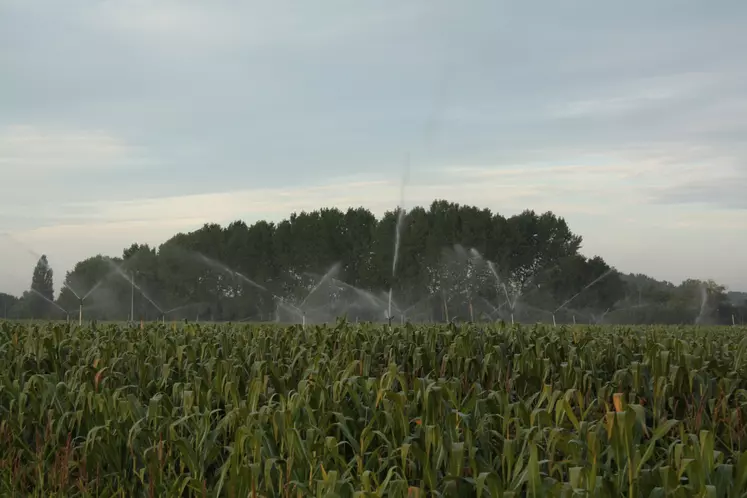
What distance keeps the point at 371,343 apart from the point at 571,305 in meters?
74.2

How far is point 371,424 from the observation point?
716cm

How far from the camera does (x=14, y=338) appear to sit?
43.2 feet

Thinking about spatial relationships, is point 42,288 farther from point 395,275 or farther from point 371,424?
point 371,424

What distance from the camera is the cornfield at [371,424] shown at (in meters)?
5.82

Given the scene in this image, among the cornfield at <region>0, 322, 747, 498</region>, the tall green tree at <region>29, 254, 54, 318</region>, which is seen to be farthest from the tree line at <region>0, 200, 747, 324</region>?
the cornfield at <region>0, 322, 747, 498</region>

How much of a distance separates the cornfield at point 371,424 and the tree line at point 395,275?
66976 mm

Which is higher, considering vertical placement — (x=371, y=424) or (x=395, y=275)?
(x=395, y=275)

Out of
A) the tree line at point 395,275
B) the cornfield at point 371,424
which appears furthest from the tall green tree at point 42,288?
the cornfield at point 371,424

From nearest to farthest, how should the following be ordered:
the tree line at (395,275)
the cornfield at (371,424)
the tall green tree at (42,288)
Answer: the cornfield at (371,424) → the tree line at (395,275) → the tall green tree at (42,288)

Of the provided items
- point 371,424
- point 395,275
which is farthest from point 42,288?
point 371,424

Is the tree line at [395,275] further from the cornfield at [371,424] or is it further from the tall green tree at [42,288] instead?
the cornfield at [371,424]

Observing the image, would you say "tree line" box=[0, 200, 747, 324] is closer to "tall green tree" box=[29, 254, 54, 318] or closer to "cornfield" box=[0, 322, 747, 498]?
"tall green tree" box=[29, 254, 54, 318]

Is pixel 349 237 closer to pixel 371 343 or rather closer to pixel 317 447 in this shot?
pixel 371 343

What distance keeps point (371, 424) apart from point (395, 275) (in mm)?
76261
